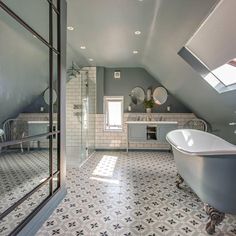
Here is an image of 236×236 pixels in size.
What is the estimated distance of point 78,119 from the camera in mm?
5156

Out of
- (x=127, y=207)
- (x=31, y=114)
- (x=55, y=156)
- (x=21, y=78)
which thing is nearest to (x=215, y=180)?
(x=127, y=207)

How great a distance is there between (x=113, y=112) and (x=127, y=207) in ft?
13.0

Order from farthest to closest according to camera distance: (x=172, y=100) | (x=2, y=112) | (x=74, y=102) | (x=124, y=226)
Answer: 1. (x=172, y=100)
2. (x=74, y=102)
3. (x=124, y=226)
4. (x=2, y=112)

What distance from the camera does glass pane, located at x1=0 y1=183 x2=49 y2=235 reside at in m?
1.73

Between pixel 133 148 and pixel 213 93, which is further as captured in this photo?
pixel 133 148

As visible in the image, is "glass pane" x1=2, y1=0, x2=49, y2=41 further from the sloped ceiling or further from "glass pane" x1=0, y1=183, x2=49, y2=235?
"glass pane" x1=0, y1=183, x2=49, y2=235

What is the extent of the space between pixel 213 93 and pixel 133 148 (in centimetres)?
301

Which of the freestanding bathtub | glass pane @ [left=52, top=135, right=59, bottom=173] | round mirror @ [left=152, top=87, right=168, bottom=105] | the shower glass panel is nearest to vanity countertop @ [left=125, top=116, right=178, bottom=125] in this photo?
round mirror @ [left=152, top=87, right=168, bottom=105]

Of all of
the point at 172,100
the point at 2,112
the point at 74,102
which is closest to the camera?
the point at 2,112

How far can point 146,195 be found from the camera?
2.88 m

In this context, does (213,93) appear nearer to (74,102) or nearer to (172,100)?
(172,100)

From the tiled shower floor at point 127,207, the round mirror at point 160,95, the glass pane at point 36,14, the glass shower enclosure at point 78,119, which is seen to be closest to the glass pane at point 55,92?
the glass pane at point 36,14

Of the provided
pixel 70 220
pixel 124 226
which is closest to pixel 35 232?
pixel 70 220

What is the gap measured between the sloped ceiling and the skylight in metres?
0.19
